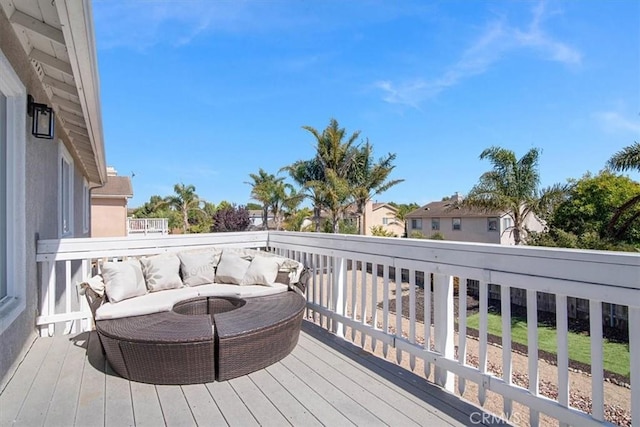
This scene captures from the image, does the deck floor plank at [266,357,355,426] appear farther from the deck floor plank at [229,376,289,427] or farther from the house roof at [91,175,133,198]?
the house roof at [91,175,133,198]

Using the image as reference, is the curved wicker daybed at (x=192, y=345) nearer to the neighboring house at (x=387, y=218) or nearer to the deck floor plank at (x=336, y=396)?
the deck floor plank at (x=336, y=396)

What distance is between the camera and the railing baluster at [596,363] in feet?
5.17

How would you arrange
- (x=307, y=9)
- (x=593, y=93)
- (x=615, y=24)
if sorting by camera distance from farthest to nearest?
(x=593, y=93), (x=307, y=9), (x=615, y=24)

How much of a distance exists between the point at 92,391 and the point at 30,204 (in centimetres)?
183

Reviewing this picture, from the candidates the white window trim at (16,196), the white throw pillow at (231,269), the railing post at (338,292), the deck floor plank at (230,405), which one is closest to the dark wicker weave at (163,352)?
the deck floor plank at (230,405)

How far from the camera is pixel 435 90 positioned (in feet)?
50.2

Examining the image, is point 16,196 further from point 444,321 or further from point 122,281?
point 444,321

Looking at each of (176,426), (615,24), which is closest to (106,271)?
(176,426)

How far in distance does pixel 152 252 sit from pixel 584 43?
809cm

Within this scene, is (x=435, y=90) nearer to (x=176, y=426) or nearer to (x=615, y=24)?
(x=615, y=24)

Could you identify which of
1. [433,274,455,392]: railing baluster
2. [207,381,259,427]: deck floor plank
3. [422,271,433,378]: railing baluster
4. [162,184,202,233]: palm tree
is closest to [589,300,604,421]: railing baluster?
[433,274,455,392]: railing baluster

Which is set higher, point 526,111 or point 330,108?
point 330,108

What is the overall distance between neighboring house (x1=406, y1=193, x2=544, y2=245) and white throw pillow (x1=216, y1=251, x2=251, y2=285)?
18.4 metres

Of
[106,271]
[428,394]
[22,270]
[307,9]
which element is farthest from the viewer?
[307,9]
